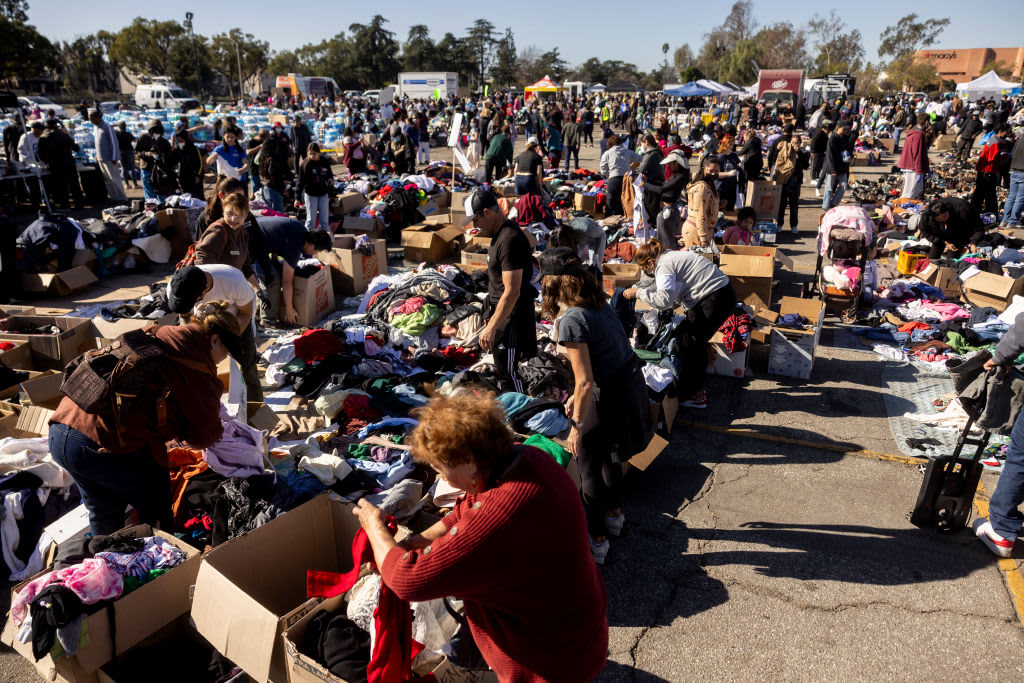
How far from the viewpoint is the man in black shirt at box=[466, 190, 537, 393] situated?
4.49 m

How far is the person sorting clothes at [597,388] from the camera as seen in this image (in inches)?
136

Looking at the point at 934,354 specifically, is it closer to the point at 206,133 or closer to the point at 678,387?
the point at 678,387

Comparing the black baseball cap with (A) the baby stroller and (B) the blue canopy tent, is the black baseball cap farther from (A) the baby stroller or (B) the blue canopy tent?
(B) the blue canopy tent

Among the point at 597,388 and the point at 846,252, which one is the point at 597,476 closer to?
the point at 597,388

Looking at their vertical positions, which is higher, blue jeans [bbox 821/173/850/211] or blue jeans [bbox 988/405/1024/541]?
blue jeans [bbox 821/173/850/211]

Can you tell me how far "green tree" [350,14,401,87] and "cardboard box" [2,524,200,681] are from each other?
8141 cm

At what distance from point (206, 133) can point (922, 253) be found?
22154 mm

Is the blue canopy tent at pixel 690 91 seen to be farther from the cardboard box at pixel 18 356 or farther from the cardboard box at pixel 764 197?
the cardboard box at pixel 18 356

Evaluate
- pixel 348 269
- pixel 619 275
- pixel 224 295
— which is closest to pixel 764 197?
pixel 619 275

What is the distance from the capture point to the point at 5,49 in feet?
145

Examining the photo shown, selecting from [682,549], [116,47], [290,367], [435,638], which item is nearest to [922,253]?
[682,549]

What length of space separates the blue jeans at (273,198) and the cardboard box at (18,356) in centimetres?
487

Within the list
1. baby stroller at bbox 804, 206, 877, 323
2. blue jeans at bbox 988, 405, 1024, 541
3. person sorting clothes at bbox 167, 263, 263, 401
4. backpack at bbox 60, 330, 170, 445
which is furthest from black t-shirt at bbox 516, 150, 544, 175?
backpack at bbox 60, 330, 170, 445

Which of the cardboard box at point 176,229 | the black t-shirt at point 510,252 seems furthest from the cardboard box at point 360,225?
the black t-shirt at point 510,252
